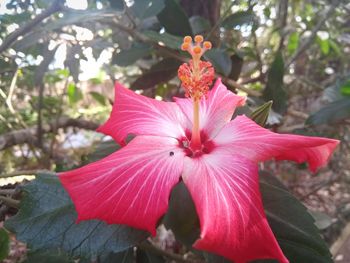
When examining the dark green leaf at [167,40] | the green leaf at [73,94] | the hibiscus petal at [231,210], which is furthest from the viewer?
the green leaf at [73,94]

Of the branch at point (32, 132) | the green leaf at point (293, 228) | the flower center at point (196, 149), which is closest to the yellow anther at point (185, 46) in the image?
the flower center at point (196, 149)

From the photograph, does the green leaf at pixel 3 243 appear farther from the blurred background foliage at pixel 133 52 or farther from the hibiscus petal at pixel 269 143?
the hibiscus petal at pixel 269 143

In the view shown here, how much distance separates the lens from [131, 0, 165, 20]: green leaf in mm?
854

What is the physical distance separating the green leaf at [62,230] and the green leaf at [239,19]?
617mm

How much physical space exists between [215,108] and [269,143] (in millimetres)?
161

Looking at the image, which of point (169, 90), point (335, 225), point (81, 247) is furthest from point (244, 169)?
point (169, 90)

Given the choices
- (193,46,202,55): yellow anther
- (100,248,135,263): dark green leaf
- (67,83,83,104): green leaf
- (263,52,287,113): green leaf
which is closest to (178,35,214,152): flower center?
(193,46,202,55): yellow anther

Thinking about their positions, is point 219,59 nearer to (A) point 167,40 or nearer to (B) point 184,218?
(A) point 167,40

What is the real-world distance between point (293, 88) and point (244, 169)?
1.20m

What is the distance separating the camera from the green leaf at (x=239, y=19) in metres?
0.90

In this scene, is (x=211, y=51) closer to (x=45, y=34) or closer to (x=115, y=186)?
(x=45, y=34)

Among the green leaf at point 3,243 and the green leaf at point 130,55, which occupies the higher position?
the green leaf at point 130,55

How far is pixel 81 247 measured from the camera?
19.2 inches

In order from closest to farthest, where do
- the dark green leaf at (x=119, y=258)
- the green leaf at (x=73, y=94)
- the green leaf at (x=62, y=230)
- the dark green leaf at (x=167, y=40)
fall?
the green leaf at (x=62, y=230) < the dark green leaf at (x=119, y=258) < the dark green leaf at (x=167, y=40) < the green leaf at (x=73, y=94)
